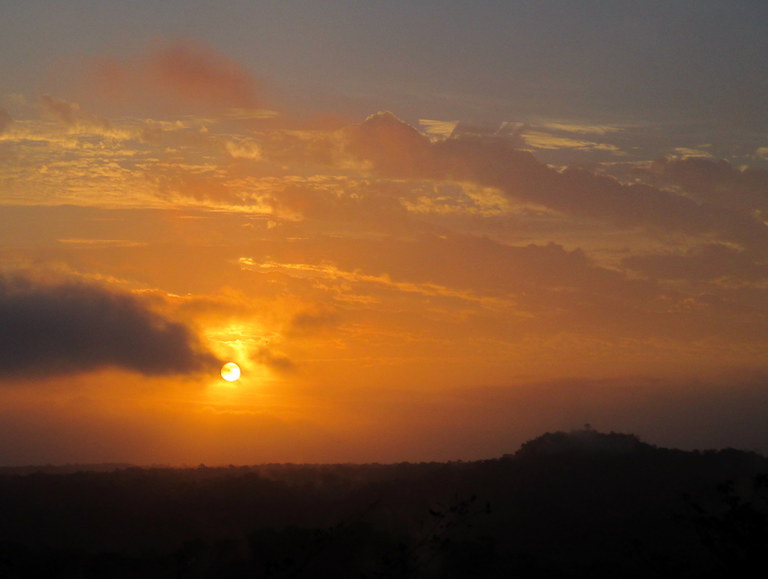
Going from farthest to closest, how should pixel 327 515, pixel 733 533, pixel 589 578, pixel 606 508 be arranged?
1. pixel 327 515
2. pixel 606 508
3. pixel 589 578
4. pixel 733 533

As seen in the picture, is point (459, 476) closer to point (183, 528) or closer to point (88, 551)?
point (183, 528)

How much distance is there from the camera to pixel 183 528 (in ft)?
412

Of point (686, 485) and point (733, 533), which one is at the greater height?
point (686, 485)

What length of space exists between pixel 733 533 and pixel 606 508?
239 ft

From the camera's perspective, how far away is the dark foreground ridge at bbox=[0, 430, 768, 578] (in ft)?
334

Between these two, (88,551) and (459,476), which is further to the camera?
(459,476)

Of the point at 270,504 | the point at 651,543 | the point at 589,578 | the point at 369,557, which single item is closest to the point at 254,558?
the point at 369,557

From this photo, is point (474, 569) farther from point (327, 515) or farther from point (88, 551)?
point (88, 551)

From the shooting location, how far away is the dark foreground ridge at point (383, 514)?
334 feet

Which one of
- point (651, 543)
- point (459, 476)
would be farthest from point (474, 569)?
point (459, 476)

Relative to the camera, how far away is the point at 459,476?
137 meters

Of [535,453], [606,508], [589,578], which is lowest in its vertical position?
[589,578]

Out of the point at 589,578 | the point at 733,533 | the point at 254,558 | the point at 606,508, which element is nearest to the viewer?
the point at 733,533

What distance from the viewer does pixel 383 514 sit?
403 feet
